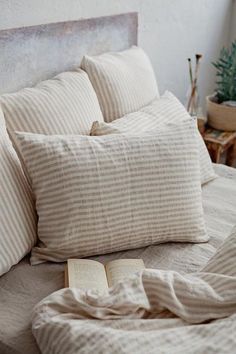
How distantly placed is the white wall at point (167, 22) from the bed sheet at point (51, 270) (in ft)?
2.60

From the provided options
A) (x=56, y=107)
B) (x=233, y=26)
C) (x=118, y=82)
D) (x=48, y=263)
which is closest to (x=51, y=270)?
(x=48, y=263)

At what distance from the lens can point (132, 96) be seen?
1820 mm

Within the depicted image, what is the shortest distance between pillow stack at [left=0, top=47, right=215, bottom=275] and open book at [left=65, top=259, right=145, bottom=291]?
2.3 inches

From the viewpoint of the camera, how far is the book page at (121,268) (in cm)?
121

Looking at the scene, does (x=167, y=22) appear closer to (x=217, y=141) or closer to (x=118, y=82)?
(x=217, y=141)

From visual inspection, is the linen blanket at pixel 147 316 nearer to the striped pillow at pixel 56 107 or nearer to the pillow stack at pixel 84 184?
the pillow stack at pixel 84 184

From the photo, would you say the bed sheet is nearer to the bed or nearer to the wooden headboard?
the bed

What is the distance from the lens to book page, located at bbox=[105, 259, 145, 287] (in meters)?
1.21

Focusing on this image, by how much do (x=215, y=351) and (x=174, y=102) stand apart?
1.17 m

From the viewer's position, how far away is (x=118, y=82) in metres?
1.78

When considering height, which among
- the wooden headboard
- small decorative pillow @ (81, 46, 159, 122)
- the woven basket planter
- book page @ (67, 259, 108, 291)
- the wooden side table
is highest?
the wooden headboard

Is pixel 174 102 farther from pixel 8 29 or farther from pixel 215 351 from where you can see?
pixel 215 351

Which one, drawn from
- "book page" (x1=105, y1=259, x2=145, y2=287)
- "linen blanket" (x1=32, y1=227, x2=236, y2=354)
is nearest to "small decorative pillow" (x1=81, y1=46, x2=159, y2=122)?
"book page" (x1=105, y1=259, x2=145, y2=287)

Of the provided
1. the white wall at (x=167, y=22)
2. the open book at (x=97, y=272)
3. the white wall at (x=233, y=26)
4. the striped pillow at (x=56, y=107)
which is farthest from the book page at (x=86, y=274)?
the white wall at (x=233, y=26)
